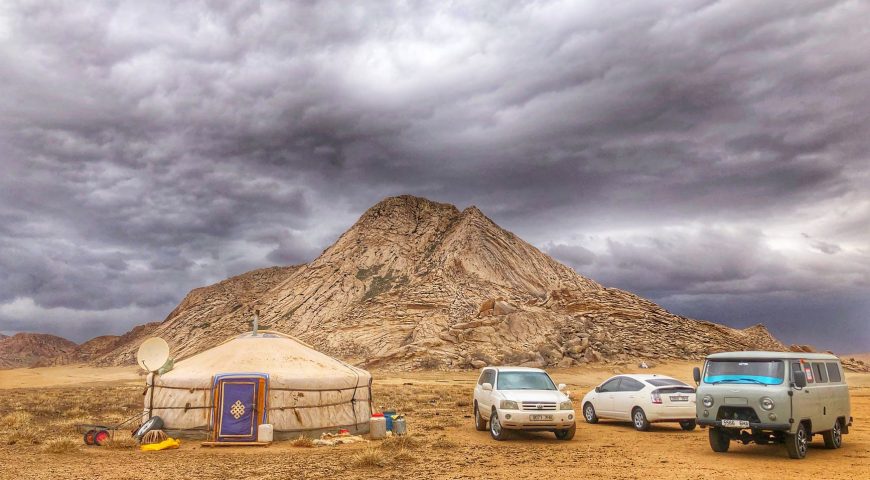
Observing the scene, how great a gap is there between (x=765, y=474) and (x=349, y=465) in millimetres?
8397

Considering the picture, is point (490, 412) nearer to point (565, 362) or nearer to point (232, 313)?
point (565, 362)

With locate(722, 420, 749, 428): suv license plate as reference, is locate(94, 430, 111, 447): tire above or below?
below

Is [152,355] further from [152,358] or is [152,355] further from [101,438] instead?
[101,438]

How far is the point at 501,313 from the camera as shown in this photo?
63.4 meters

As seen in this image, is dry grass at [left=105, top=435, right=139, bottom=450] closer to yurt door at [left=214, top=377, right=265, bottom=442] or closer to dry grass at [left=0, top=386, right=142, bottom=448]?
dry grass at [left=0, top=386, right=142, bottom=448]

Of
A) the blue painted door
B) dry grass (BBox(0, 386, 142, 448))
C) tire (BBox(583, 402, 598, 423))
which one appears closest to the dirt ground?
dry grass (BBox(0, 386, 142, 448))

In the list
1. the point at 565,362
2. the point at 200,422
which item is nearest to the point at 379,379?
the point at 565,362

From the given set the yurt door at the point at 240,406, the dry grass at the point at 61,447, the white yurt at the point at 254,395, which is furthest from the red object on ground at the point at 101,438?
the yurt door at the point at 240,406

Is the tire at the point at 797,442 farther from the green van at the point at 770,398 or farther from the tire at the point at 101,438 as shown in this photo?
the tire at the point at 101,438

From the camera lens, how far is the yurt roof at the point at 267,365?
18.4 m

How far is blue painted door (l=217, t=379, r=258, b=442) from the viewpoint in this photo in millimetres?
17609

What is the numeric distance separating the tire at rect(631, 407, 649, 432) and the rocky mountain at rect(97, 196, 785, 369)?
3481 cm

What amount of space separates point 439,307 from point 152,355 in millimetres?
51375

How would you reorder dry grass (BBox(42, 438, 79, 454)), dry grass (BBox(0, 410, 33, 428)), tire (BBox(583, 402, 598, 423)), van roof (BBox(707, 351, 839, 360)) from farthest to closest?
dry grass (BBox(0, 410, 33, 428)), tire (BBox(583, 402, 598, 423)), dry grass (BBox(42, 438, 79, 454)), van roof (BBox(707, 351, 839, 360))
